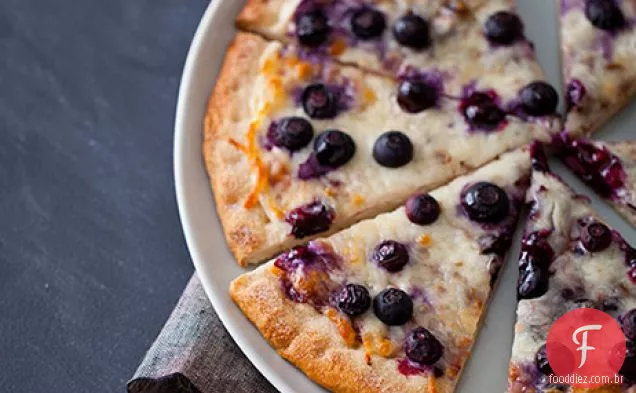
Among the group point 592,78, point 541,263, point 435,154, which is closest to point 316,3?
point 435,154

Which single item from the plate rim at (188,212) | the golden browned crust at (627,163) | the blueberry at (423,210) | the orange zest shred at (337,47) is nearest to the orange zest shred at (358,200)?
the blueberry at (423,210)

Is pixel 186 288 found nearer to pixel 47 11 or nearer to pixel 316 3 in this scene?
pixel 316 3

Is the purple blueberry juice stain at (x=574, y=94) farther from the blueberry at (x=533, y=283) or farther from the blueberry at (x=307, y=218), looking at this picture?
the blueberry at (x=307, y=218)

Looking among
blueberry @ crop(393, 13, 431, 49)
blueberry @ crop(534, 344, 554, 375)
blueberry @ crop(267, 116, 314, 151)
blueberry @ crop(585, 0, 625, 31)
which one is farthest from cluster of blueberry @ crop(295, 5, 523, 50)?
blueberry @ crop(534, 344, 554, 375)

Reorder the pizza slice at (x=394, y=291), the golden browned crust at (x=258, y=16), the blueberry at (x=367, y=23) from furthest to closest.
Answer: the golden browned crust at (x=258, y=16), the blueberry at (x=367, y=23), the pizza slice at (x=394, y=291)

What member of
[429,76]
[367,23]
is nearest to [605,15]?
[429,76]

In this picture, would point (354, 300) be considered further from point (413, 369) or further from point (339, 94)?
point (339, 94)
